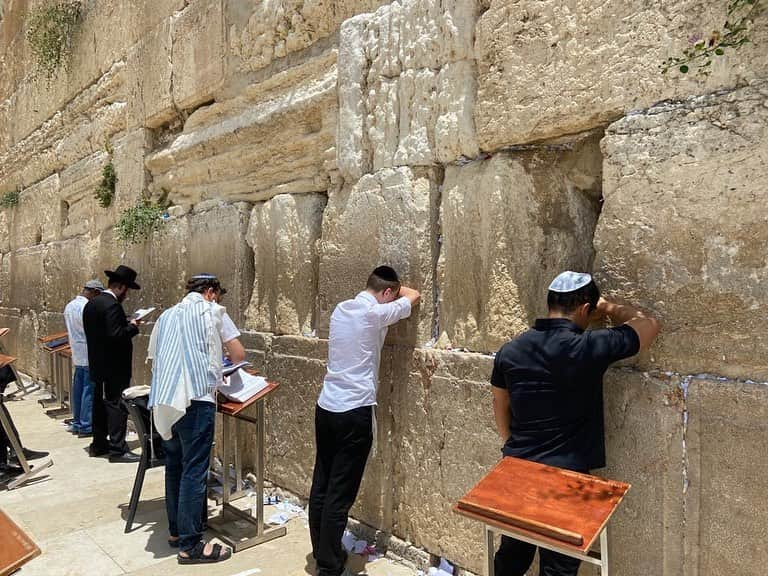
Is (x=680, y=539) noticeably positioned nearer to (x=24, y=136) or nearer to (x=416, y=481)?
(x=416, y=481)

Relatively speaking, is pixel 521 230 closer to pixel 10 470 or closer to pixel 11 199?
pixel 10 470

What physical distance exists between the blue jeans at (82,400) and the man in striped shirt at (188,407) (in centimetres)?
301

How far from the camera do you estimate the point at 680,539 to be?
7.41ft

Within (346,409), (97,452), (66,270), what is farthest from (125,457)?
(66,270)

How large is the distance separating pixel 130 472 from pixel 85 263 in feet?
10.8

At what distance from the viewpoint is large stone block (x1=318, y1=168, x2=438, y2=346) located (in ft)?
10.7

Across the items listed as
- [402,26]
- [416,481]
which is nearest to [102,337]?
[416,481]

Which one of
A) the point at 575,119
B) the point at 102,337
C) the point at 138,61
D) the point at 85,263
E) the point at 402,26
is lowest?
the point at 102,337

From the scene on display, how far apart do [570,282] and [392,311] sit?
3.35ft

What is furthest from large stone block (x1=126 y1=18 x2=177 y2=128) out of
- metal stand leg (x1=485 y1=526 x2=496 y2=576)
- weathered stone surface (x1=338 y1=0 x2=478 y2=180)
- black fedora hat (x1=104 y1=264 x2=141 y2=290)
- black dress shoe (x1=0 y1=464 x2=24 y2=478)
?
metal stand leg (x1=485 y1=526 x2=496 y2=576)

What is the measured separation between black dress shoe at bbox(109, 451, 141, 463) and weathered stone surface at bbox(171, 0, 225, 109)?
3.02m

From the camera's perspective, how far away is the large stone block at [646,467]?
2268 millimetres

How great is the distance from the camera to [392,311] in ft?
10.2

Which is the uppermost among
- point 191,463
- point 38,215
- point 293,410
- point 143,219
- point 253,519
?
point 38,215
